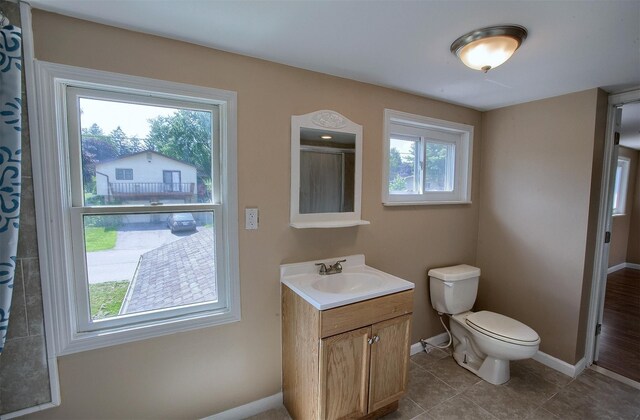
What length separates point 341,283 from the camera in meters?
1.90

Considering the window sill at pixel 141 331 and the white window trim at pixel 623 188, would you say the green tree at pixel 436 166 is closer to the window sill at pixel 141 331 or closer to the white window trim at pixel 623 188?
the window sill at pixel 141 331

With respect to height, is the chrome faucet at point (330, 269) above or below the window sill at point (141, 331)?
above

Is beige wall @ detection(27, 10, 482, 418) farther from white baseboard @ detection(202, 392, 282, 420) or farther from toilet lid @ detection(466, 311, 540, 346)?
toilet lid @ detection(466, 311, 540, 346)

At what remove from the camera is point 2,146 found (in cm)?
107

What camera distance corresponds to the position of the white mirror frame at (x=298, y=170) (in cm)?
177

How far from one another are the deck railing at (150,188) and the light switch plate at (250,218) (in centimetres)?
33

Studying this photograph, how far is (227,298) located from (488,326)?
1857 millimetres

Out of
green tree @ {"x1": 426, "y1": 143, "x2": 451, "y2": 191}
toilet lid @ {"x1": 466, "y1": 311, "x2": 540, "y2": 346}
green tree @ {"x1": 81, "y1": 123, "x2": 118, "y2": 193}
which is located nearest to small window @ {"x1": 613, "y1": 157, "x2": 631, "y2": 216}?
green tree @ {"x1": 426, "y1": 143, "x2": 451, "y2": 191}

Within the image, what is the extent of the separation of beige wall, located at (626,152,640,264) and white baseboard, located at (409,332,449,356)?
15.0 feet

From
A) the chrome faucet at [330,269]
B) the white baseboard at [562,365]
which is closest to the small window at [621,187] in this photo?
the white baseboard at [562,365]

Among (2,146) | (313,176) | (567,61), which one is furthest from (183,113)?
(567,61)

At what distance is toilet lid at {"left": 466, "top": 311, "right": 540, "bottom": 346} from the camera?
1879mm

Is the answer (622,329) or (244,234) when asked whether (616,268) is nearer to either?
(622,329)

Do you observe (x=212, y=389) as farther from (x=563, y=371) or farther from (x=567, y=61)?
(x=567, y=61)
